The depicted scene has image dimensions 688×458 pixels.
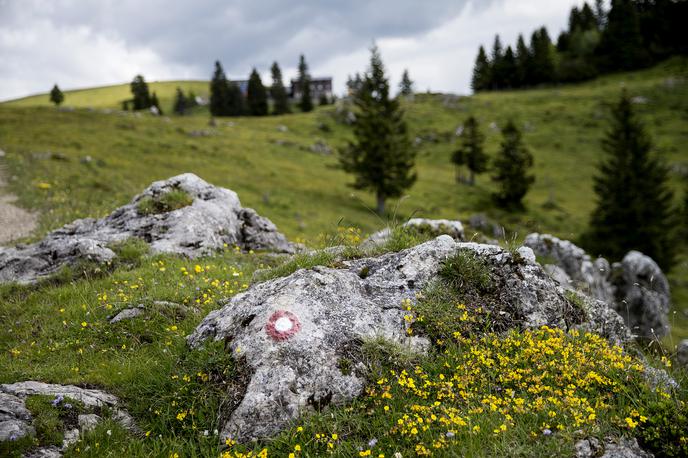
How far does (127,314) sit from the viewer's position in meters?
7.28

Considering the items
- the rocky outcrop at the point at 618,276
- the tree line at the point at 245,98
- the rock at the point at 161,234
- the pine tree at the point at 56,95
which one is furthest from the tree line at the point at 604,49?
the rock at the point at 161,234

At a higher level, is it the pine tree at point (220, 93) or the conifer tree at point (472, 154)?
the pine tree at point (220, 93)

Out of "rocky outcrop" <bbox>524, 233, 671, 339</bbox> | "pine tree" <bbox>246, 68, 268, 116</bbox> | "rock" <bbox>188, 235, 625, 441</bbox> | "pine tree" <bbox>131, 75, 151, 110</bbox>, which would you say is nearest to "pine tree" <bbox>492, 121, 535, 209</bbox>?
"rocky outcrop" <bbox>524, 233, 671, 339</bbox>

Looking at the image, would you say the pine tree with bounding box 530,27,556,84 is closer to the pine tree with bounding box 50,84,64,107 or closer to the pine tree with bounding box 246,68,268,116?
the pine tree with bounding box 246,68,268,116

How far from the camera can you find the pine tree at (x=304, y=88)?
123m

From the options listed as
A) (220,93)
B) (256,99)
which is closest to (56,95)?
(220,93)

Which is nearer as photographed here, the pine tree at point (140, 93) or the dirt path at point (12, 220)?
the dirt path at point (12, 220)

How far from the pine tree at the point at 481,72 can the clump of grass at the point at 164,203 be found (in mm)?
150504

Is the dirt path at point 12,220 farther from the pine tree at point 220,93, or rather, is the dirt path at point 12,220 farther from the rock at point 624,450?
the pine tree at point 220,93

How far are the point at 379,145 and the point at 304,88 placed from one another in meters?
89.6

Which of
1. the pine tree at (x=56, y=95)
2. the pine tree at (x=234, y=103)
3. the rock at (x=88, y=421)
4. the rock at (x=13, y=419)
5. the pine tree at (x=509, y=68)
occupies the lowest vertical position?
the rock at (x=88, y=421)

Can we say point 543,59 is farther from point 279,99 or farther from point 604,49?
point 279,99

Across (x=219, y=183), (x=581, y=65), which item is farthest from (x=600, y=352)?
(x=581, y=65)

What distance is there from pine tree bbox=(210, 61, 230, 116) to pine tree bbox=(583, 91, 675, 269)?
101 metres
